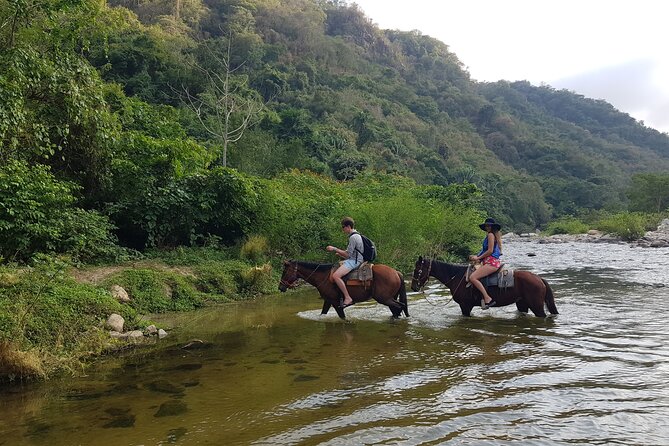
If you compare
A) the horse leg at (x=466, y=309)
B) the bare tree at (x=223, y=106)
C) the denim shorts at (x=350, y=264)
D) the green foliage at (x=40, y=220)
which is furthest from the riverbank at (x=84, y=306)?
the bare tree at (x=223, y=106)

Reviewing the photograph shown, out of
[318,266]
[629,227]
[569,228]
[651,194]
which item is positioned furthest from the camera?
[651,194]

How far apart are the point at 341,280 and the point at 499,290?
3504 mm

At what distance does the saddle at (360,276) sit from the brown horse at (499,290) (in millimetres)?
1410

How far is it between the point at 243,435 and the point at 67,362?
3.59 metres

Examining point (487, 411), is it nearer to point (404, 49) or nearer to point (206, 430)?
point (206, 430)

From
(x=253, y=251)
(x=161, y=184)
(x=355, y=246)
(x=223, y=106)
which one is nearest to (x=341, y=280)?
(x=355, y=246)

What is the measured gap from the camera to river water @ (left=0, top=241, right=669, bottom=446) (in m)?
4.47

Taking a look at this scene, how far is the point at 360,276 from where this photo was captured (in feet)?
33.0

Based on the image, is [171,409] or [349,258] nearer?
[171,409]

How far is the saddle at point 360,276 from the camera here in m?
10.1

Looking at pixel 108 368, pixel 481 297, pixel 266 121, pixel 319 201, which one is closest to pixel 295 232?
pixel 319 201

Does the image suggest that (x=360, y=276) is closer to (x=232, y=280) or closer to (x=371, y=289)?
(x=371, y=289)

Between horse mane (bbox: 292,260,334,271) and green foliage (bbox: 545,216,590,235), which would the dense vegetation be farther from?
green foliage (bbox: 545,216,590,235)

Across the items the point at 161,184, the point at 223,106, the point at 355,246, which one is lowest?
the point at 355,246
